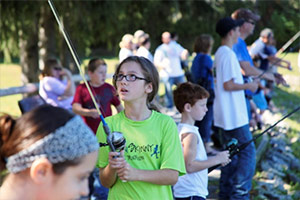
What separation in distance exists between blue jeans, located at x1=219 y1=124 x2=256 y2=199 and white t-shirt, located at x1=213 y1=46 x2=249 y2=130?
0.10 meters

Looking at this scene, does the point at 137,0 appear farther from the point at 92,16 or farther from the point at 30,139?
the point at 30,139

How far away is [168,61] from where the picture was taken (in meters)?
9.76

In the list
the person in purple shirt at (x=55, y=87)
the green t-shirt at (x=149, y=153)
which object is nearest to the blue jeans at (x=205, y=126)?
the person in purple shirt at (x=55, y=87)

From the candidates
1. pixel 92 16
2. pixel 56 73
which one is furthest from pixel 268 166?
pixel 92 16

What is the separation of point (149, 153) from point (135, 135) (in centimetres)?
13

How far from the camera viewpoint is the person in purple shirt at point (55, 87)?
620 centimetres

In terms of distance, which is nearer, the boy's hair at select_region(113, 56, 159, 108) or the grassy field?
the boy's hair at select_region(113, 56, 159, 108)

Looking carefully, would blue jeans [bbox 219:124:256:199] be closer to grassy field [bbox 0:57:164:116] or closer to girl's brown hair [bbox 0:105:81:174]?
girl's brown hair [bbox 0:105:81:174]

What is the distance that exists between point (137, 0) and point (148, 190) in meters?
8.55

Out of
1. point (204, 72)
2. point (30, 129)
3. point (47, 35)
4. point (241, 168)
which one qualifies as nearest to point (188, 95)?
point (241, 168)

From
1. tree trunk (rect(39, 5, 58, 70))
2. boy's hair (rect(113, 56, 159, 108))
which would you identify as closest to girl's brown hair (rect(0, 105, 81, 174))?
boy's hair (rect(113, 56, 159, 108))

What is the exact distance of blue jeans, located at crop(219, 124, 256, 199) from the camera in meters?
5.12

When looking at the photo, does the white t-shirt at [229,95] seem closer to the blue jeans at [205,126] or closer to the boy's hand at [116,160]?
the blue jeans at [205,126]

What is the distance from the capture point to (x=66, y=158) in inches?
66.4
